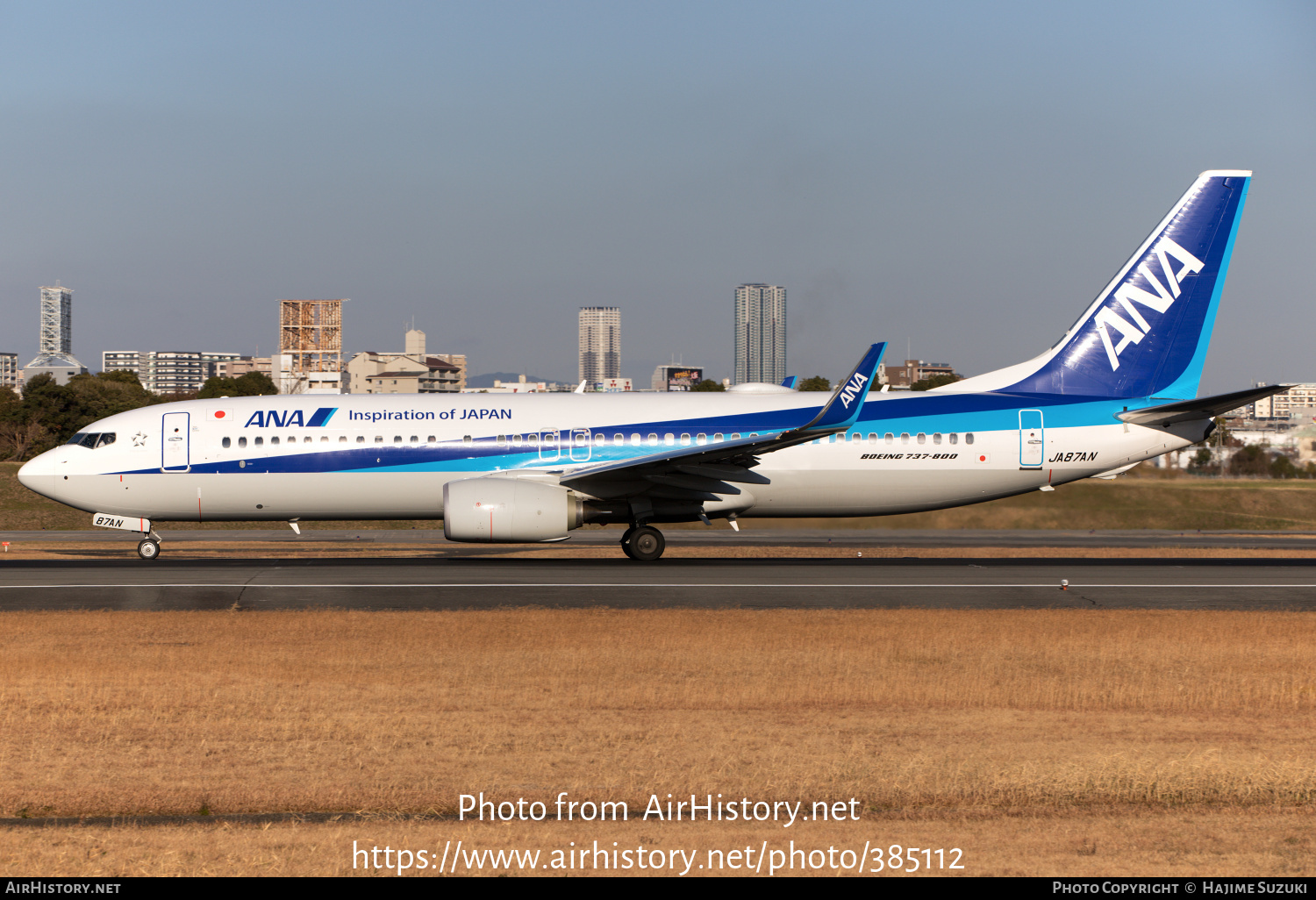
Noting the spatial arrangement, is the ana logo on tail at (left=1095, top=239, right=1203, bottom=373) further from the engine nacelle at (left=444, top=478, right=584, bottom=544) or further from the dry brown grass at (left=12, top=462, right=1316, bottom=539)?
the engine nacelle at (left=444, top=478, right=584, bottom=544)

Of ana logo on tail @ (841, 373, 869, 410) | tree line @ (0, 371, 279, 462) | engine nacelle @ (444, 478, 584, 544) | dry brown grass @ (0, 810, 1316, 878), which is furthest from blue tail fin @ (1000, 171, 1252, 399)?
tree line @ (0, 371, 279, 462)

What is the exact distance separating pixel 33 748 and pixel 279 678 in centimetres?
320

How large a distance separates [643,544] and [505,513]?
13.0ft

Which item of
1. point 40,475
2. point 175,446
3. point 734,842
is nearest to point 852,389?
point 175,446

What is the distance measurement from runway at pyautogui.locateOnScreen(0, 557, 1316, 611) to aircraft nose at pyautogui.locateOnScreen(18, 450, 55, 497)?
1.89 m

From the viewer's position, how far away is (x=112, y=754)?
10.1 m

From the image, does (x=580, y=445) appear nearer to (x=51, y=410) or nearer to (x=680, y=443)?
(x=680, y=443)

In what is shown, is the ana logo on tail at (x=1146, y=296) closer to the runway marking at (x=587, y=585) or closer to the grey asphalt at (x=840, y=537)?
the grey asphalt at (x=840, y=537)

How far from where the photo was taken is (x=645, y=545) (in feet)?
88.4

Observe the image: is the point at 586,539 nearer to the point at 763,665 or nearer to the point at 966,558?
the point at 966,558

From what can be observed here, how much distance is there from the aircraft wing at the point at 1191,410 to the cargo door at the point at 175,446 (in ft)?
77.8

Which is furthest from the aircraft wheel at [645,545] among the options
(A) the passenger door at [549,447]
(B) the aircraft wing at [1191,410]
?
(B) the aircraft wing at [1191,410]

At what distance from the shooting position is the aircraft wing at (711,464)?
81.0ft
